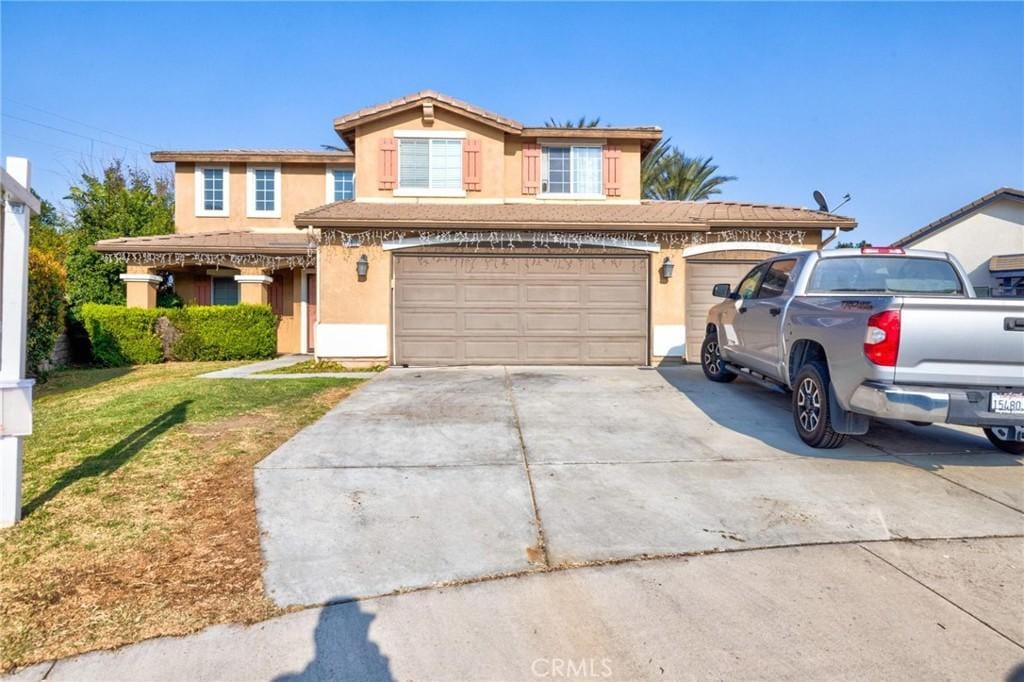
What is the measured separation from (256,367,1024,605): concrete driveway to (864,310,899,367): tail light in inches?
41.1

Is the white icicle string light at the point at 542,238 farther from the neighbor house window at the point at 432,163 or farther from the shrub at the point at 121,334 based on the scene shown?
the shrub at the point at 121,334

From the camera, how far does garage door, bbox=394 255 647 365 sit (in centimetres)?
1115

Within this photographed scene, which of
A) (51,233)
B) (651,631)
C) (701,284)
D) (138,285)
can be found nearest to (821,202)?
(701,284)

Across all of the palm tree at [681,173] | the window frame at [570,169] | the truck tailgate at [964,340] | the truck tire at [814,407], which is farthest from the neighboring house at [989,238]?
the truck tailgate at [964,340]

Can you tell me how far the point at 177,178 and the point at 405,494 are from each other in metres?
15.5

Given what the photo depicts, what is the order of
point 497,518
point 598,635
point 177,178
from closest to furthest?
point 598,635 → point 497,518 → point 177,178

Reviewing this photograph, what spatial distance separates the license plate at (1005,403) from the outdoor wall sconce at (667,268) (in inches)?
284

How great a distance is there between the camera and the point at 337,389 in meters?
8.56

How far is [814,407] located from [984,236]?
22.8 meters

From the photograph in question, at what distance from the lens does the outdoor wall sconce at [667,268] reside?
1115 cm

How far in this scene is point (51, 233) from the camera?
2330cm

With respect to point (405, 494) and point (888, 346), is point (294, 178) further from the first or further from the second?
point (888, 346)

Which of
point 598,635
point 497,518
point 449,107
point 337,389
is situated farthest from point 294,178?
point 598,635

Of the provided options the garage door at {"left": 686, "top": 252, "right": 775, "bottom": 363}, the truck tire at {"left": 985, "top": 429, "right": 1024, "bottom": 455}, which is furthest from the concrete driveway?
the garage door at {"left": 686, "top": 252, "right": 775, "bottom": 363}
